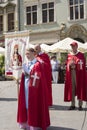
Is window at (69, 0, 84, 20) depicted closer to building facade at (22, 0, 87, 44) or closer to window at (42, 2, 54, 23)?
building facade at (22, 0, 87, 44)

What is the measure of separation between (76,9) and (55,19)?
2195mm

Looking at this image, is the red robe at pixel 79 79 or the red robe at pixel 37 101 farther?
the red robe at pixel 79 79

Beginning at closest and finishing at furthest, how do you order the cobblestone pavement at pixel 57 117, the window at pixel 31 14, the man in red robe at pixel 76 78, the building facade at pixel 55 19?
the cobblestone pavement at pixel 57 117 → the man in red robe at pixel 76 78 → the building facade at pixel 55 19 → the window at pixel 31 14

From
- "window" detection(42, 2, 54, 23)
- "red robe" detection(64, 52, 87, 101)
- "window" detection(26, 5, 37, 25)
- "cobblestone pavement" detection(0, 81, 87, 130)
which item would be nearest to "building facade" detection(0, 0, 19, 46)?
"window" detection(26, 5, 37, 25)

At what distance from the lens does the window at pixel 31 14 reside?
36.0 meters

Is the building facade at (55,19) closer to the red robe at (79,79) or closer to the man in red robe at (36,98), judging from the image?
the red robe at (79,79)

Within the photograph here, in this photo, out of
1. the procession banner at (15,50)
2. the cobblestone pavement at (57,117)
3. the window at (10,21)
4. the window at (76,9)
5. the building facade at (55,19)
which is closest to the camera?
the cobblestone pavement at (57,117)

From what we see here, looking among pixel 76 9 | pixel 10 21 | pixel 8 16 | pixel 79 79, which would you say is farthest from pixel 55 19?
pixel 79 79

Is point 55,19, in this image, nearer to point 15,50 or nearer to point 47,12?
point 47,12

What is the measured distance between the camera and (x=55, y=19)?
1362 inches

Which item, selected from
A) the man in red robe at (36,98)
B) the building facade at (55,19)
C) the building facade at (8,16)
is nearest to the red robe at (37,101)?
the man in red robe at (36,98)

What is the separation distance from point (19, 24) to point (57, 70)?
1427 cm

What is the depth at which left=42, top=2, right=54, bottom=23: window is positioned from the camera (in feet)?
115

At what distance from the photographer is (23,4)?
3666 centimetres
